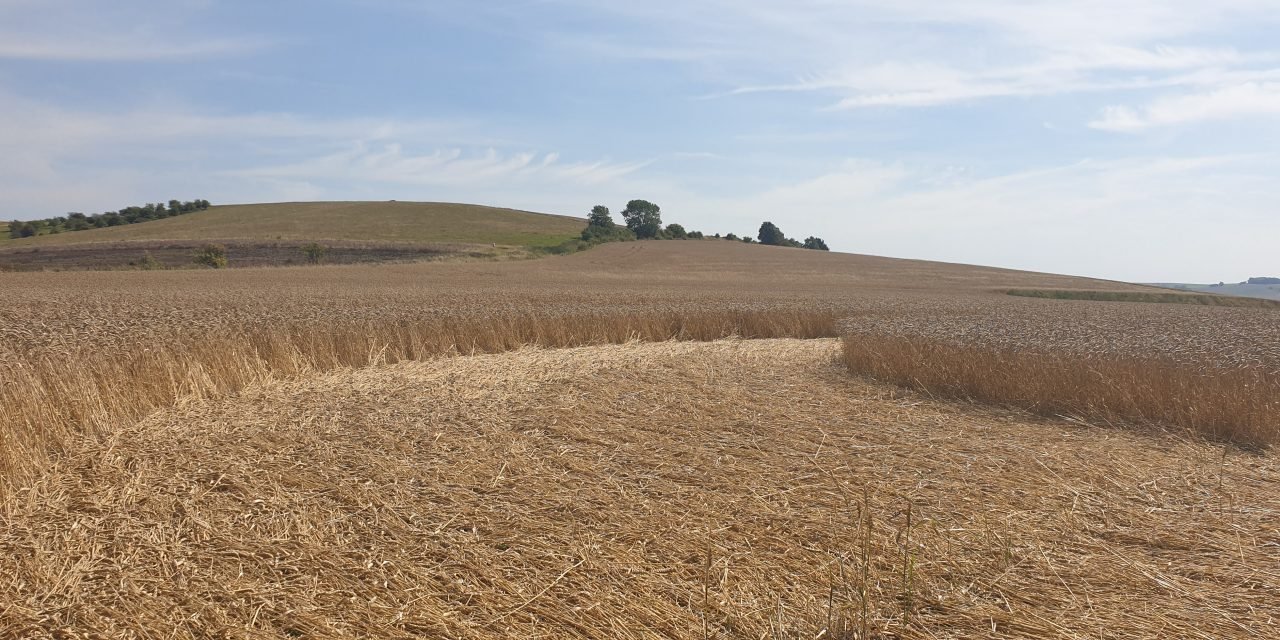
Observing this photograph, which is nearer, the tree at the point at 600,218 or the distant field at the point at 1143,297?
the distant field at the point at 1143,297

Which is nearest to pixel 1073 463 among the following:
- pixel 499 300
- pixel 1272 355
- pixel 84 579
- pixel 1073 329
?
pixel 84 579

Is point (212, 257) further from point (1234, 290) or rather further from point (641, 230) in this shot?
point (1234, 290)

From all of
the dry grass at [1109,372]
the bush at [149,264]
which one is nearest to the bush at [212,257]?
the bush at [149,264]

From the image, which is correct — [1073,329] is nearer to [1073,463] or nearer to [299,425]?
[1073,463]

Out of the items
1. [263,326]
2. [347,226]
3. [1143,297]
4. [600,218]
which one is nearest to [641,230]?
[600,218]

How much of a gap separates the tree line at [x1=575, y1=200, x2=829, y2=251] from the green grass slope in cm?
216

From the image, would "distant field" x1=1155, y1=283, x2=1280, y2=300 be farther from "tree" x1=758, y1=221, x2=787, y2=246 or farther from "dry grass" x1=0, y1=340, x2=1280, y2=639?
"dry grass" x1=0, y1=340, x2=1280, y2=639

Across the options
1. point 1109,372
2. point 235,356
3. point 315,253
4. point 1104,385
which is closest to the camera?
point 1104,385

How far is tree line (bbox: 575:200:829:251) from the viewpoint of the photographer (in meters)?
64.0

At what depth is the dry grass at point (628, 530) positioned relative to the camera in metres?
3.16

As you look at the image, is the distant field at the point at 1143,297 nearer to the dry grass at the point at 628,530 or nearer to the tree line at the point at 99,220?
the dry grass at the point at 628,530

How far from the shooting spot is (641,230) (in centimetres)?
7356

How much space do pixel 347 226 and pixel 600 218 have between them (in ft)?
79.6

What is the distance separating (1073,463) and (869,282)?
32904mm
